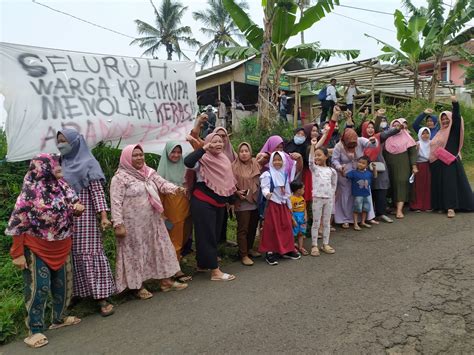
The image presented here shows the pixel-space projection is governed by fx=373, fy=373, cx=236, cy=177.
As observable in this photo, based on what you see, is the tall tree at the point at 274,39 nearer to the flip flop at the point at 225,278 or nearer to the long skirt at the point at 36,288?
the flip flop at the point at 225,278

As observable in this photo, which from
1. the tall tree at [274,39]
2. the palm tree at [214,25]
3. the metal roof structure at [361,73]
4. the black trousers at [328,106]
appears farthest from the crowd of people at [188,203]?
the palm tree at [214,25]

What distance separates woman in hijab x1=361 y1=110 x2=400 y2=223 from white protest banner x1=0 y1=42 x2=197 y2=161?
284cm

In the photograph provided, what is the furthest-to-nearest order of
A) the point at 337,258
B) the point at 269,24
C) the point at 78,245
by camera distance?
the point at 269,24 < the point at 337,258 < the point at 78,245

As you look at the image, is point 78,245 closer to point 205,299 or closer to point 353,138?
point 205,299

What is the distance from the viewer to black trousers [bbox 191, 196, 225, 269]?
412 centimetres

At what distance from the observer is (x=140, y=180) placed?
3770mm

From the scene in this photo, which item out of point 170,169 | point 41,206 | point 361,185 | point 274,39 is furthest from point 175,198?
point 274,39

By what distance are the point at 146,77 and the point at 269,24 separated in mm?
3142

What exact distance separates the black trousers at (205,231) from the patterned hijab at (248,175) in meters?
0.59

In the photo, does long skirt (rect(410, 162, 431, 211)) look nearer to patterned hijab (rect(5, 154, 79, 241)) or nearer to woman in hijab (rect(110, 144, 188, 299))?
woman in hijab (rect(110, 144, 188, 299))

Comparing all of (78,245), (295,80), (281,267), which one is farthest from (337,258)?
(295,80)

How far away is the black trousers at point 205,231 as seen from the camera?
4121 mm

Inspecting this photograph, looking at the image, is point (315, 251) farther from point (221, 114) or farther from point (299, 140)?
point (221, 114)

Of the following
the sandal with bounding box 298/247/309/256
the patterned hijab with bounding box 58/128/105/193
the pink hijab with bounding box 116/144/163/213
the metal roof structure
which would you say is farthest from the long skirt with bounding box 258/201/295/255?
the metal roof structure
